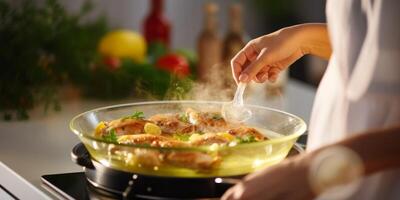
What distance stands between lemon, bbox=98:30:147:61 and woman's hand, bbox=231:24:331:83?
3.62 feet

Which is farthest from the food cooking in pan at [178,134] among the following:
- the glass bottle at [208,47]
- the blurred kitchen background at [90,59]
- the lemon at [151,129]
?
the glass bottle at [208,47]

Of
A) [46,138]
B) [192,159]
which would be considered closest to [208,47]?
[46,138]

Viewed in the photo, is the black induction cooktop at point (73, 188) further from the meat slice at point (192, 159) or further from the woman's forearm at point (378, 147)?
the woman's forearm at point (378, 147)

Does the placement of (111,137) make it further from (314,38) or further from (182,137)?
(314,38)

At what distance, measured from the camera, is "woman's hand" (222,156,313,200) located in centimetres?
106

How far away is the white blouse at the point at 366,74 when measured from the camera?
1127 mm

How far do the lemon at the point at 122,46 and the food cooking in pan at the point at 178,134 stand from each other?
1.02 metres

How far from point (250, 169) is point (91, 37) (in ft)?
4.77

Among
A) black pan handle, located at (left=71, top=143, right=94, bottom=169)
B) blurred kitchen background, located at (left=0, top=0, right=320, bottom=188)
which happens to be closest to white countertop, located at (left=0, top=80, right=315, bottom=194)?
blurred kitchen background, located at (left=0, top=0, right=320, bottom=188)

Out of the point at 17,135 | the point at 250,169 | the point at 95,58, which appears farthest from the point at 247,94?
the point at 250,169

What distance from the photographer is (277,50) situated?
4.96 ft

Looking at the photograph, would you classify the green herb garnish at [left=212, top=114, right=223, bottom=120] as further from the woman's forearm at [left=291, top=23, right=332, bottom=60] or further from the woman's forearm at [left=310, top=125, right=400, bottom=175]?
the woman's forearm at [left=310, top=125, right=400, bottom=175]

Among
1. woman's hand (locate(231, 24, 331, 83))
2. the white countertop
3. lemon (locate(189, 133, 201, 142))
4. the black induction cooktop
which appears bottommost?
the white countertop

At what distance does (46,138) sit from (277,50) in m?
0.69
